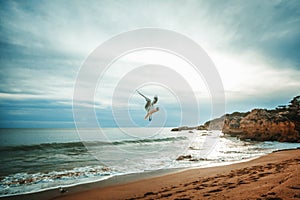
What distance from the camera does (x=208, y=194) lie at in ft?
13.7

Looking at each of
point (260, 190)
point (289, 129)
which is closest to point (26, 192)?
point (260, 190)

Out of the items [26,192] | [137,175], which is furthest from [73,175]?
[137,175]

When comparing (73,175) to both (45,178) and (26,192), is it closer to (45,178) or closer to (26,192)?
(45,178)

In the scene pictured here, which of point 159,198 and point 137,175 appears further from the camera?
point 137,175

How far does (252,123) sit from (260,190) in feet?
142

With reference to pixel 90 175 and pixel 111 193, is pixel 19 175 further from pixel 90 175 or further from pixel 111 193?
pixel 111 193

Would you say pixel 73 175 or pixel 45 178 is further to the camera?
pixel 73 175

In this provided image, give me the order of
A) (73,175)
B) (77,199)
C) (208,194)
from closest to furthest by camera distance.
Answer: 1. (208,194)
2. (77,199)
3. (73,175)

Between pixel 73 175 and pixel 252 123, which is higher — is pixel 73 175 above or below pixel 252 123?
below

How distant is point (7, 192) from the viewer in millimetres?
5797

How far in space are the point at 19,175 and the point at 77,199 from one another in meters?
4.97

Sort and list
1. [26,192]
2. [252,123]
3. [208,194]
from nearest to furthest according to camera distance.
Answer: [208,194]
[26,192]
[252,123]

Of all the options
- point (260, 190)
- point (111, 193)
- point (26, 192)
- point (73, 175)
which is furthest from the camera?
point (73, 175)

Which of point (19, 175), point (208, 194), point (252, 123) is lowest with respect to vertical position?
point (19, 175)
